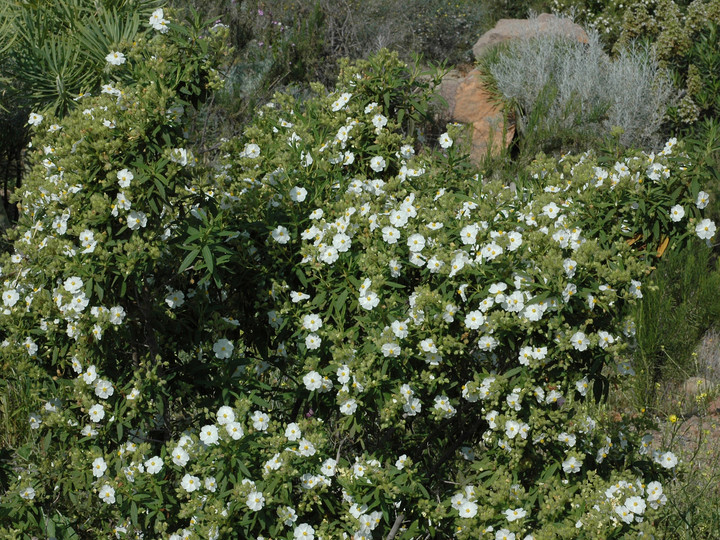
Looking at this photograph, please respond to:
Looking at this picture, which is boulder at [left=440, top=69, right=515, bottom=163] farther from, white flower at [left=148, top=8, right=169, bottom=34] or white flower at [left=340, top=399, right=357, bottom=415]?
white flower at [left=340, top=399, right=357, bottom=415]

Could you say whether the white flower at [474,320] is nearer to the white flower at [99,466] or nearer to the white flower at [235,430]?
the white flower at [235,430]

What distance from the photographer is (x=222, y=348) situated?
2494mm

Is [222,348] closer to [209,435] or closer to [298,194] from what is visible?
[209,435]

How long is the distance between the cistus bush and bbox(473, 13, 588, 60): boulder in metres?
6.22

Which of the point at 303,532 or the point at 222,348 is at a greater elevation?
the point at 222,348

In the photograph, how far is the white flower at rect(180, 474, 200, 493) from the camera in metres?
2.28

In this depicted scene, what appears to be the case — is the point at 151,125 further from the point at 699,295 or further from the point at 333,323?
the point at 699,295

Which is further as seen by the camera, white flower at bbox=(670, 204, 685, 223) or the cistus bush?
white flower at bbox=(670, 204, 685, 223)

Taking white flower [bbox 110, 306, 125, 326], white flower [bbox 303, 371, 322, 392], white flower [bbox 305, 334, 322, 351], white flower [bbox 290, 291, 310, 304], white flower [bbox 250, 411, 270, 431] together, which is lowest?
white flower [bbox 250, 411, 270, 431]

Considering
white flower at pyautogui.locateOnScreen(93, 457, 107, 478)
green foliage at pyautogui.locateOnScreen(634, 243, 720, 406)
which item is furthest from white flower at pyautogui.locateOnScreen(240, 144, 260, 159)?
green foliage at pyautogui.locateOnScreen(634, 243, 720, 406)

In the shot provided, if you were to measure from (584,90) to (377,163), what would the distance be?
5002 millimetres

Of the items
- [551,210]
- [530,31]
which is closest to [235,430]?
[551,210]

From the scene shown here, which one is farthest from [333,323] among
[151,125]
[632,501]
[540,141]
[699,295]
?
[540,141]

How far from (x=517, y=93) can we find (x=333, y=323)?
540 cm
